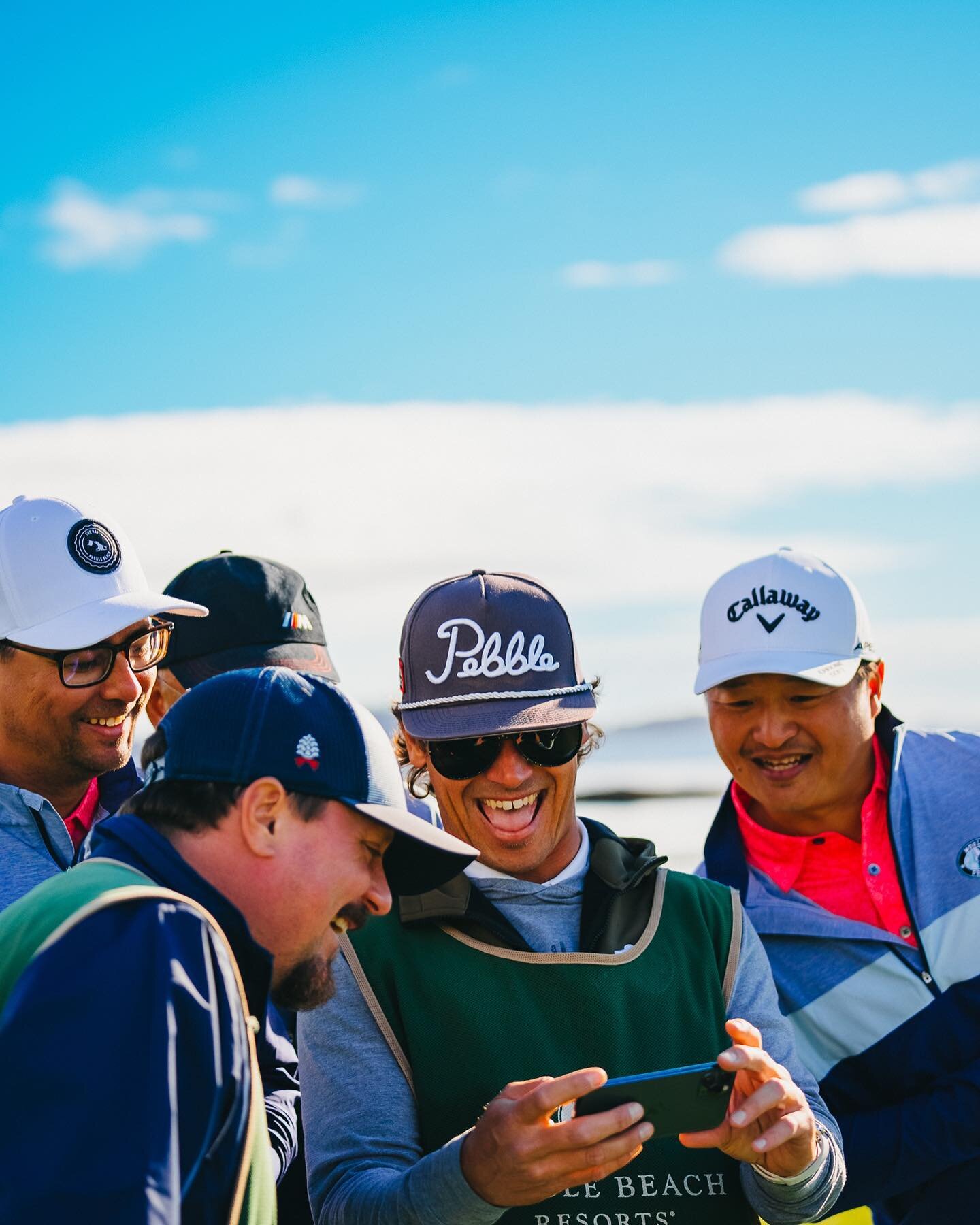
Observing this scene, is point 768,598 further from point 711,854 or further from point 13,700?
point 13,700

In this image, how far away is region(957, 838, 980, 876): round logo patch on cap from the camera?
12.5 feet

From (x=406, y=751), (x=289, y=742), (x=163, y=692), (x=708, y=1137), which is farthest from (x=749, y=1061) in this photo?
Result: (x=163, y=692)

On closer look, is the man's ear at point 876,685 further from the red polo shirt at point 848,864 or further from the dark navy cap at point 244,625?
the dark navy cap at point 244,625

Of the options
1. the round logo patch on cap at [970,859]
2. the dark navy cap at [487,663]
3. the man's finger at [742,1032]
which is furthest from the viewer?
the round logo patch on cap at [970,859]

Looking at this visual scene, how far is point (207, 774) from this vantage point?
2021 millimetres

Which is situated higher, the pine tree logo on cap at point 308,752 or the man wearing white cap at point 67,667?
the man wearing white cap at point 67,667

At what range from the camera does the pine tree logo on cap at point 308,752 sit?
205 cm

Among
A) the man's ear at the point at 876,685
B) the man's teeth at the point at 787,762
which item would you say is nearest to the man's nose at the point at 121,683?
the man's teeth at the point at 787,762

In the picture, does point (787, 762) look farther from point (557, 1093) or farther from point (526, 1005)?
point (557, 1093)

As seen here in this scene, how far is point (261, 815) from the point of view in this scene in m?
2.01

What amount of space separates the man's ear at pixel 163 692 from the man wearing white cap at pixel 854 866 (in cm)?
172

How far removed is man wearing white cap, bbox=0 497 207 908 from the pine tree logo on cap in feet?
4.77

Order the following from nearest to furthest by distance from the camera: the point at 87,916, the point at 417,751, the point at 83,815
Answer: the point at 87,916 < the point at 417,751 < the point at 83,815

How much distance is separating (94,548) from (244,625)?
2.29 feet
